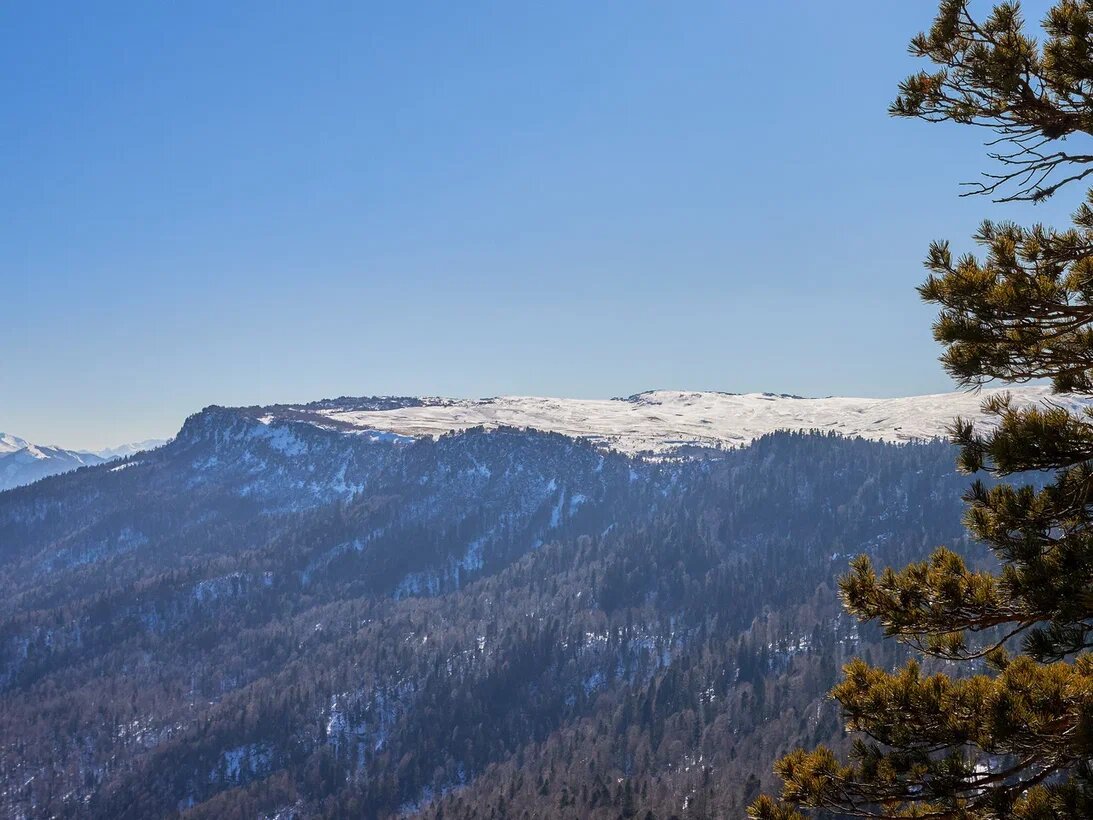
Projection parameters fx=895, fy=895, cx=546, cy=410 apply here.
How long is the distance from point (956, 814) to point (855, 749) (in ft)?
8.05

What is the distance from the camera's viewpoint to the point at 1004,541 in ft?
56.4

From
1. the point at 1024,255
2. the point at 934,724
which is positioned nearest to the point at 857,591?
the point at 934,724

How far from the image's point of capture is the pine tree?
53.6ft

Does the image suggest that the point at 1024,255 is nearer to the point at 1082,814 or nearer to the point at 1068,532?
the point at 1068,532

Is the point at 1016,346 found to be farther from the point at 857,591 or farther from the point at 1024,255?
the point at 857,591

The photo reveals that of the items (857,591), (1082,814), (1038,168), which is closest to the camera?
(1082,814)

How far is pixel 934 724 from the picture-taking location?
17906 millimetres

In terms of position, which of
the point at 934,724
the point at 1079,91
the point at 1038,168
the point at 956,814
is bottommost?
the point at 956,814

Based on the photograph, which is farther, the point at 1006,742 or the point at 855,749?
the point at 855,749

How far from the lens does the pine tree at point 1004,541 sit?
16.3 meters

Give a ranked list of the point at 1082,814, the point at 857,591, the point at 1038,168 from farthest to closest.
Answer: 1. the point at 857,591
2. the point at 1038,168
3. the point at 1082,814

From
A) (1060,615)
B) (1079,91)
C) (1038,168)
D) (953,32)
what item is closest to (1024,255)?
(1038,168)

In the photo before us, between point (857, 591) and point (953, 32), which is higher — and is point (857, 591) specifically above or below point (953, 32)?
below

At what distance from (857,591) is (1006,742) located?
12.0 feet
